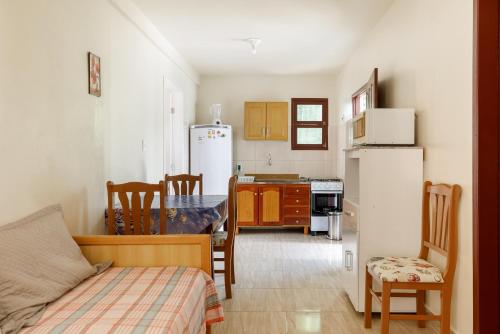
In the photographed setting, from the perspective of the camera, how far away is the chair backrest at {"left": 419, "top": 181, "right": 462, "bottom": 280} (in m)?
2.54

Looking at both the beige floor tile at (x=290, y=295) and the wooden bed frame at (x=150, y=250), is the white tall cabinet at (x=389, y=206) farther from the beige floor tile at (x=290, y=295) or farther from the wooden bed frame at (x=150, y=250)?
the wooden bed frame at (x=150, y=250)

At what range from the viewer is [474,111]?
2168 millimetres

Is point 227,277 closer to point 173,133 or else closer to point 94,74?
point 94,74

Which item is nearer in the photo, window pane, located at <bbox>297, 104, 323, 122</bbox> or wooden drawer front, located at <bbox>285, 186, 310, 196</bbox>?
wooden drawer front, located at <bbox>285, 186, 310, 196</bbox>

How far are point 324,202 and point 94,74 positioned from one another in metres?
4.33

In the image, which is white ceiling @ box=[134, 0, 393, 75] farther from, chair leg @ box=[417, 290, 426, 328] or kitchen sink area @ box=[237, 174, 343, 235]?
chair leg @ box=[417, 290, 426, 328]

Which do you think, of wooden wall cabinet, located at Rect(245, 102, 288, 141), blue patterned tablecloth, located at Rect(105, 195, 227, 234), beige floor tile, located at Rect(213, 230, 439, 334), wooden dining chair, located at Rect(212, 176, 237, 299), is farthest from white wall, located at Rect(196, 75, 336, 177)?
blue patterned tablecloth, located at Rect(105, 195, 227, 234)

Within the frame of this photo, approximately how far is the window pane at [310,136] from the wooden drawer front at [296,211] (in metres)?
1.25

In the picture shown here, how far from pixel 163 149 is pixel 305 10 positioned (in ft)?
7.39

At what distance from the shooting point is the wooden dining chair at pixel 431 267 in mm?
2523

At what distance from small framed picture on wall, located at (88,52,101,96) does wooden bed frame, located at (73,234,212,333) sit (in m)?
1.19

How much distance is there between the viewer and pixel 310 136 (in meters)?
7.32

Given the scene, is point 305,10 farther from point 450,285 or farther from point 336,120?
point 336,120

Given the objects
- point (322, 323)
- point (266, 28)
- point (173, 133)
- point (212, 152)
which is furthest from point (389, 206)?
point (212, 152)
